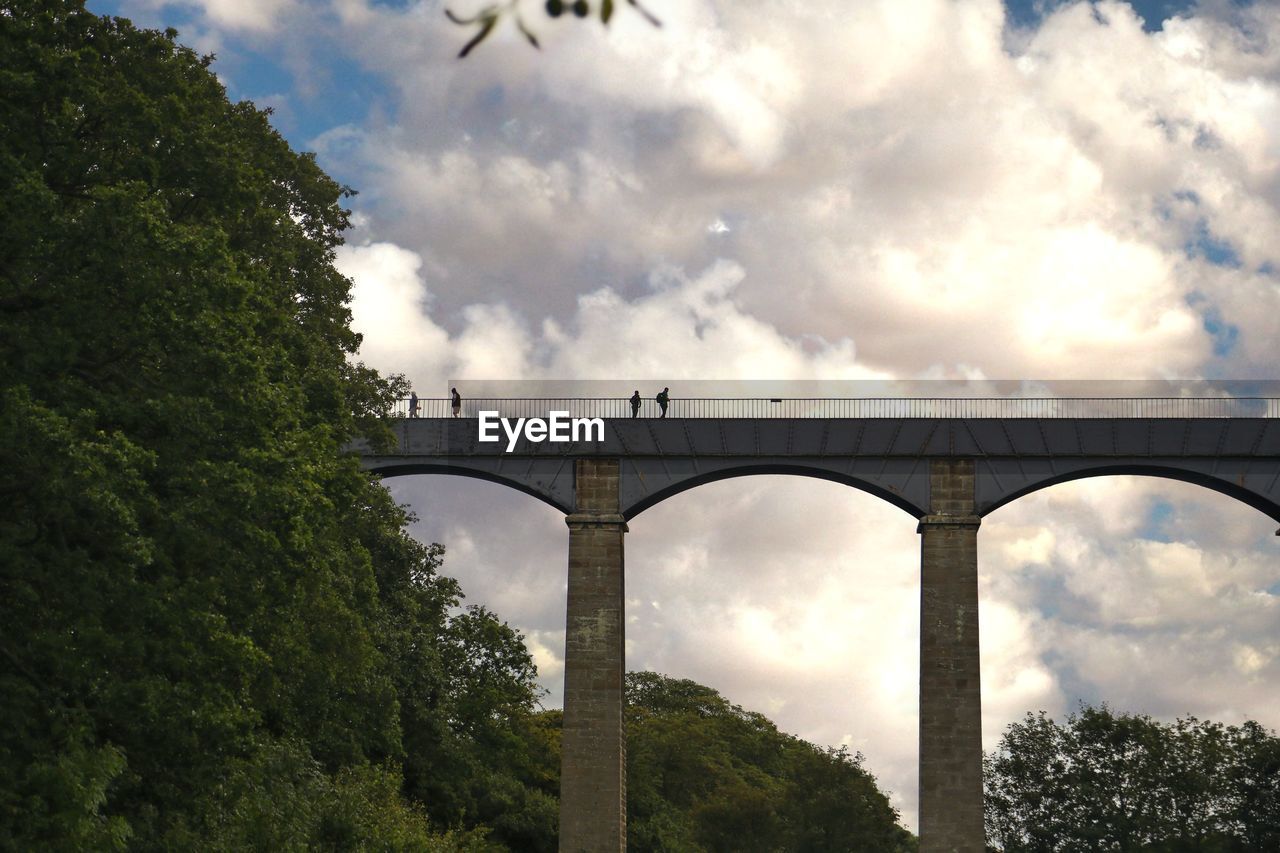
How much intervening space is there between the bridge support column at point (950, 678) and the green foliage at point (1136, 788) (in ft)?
38.5

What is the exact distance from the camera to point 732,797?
7075cm

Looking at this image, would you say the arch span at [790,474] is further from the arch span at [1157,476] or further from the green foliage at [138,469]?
the green foliage at [138,469]

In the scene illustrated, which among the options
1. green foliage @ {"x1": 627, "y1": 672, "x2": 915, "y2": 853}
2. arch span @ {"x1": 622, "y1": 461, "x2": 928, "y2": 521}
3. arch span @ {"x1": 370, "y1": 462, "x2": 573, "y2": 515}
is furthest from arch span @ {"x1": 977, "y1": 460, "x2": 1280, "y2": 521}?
green foliage @ {"x1": 627, "y1": 672, "x2": 915, "y2": 853}

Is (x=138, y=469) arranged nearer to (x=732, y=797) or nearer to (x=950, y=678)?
(x=950, y=678)

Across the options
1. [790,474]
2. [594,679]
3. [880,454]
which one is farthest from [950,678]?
[594,679]

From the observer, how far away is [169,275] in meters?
25.5

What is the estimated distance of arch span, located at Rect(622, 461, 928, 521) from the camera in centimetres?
5278

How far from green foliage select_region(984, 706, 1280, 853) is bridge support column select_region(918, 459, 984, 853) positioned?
11738 mm

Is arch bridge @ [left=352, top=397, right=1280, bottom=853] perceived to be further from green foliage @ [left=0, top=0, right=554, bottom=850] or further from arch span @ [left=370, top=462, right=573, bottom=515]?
green foliage @ [left=0, top=0, right=554, bottom=850]

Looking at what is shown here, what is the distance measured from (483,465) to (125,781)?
Answer: 29.1 meters

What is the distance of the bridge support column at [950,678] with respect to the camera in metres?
48.8

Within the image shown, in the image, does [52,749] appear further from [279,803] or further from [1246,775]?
[1246,775]

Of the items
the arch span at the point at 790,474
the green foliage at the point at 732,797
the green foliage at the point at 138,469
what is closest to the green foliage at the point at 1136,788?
the green foliage at the point at 732,797

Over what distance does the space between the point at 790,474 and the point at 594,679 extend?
9426mm
